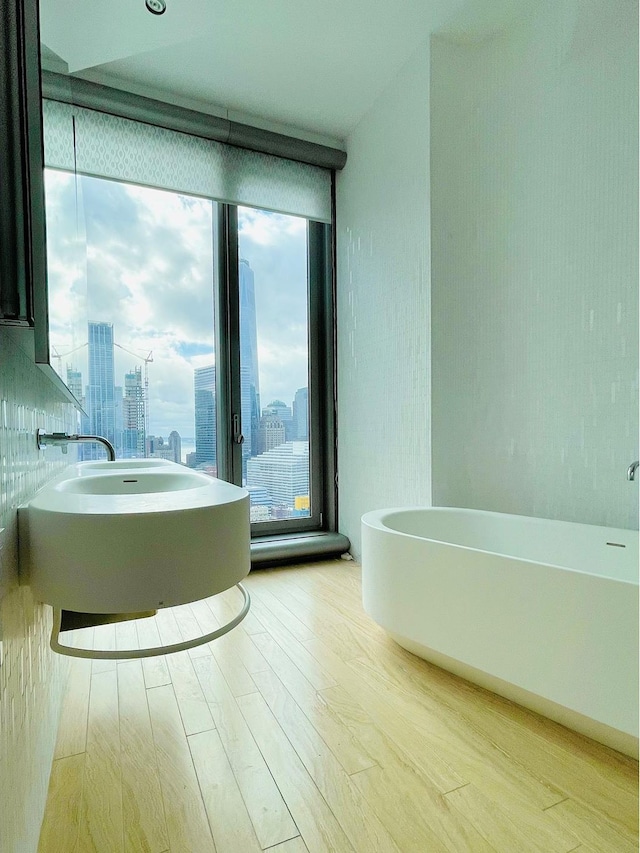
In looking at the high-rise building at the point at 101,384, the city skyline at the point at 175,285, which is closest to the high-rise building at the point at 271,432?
the city skyline at the point at 175,285

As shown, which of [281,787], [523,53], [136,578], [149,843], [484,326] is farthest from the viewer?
[484,326]

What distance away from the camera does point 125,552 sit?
0.85 meters

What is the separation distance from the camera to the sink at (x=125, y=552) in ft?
2.79

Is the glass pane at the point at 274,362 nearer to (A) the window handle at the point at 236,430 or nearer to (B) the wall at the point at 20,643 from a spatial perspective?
(A) the window handle at the point at 236,430

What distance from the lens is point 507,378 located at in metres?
2.45

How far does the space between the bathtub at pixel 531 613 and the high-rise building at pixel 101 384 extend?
5.71ft

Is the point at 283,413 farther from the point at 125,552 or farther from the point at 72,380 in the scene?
the point at 125,552

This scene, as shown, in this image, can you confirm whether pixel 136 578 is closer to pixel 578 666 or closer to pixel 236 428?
pixel 578 666

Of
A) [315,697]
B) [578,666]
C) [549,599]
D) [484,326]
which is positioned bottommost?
[315,697]

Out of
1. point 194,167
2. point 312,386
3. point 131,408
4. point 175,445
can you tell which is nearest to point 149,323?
point 131,408

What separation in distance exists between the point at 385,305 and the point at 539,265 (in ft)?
2.98

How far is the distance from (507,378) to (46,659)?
2249 mm

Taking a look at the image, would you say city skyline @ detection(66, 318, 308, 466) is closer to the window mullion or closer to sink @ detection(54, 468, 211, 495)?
the window mullion

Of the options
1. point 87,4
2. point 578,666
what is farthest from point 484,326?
point 87,4
